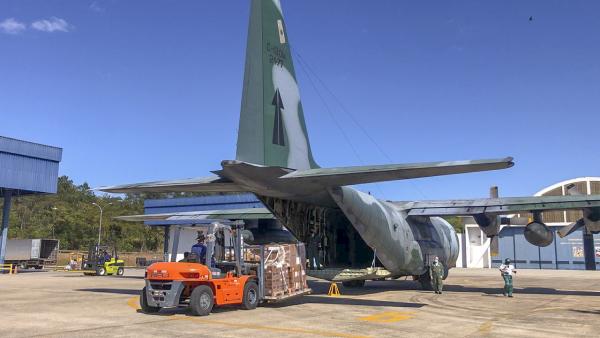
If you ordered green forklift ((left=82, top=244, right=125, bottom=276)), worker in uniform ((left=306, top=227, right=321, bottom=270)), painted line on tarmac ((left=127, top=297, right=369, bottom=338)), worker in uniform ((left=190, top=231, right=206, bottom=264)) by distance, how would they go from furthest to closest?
1. green forklift ((left=82, top=244, right=125, bottom=276))
2. worker in uniform ((left=306, top=227, right=321, bottom=270))
3. worker in uniform ((left=190, top=231, right=206, bottom=264))
4. painted line on tarmac ((left=127, top=297, right=369, bottom=338))

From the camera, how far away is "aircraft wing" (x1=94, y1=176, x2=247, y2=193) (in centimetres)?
1339

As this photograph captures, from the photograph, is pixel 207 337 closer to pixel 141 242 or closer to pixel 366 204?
pixel 366 204

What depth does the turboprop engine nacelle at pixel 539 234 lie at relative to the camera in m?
19.0

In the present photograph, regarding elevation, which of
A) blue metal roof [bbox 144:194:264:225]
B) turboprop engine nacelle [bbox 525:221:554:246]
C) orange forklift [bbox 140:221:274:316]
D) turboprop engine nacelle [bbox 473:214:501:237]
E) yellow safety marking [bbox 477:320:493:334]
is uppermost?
blue metal roof [bbox 144:194:264:225]

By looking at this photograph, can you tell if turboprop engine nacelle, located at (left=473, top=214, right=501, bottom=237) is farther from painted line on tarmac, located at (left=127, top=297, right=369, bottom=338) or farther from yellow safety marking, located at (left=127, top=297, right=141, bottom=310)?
yellow safety marking, located at (left=127, top=297, right=141, bottom=310)

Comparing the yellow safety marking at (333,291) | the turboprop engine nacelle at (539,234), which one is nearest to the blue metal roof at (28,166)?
the yellow safety marking at (333,291)

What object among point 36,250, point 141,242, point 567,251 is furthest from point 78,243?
point 567,251

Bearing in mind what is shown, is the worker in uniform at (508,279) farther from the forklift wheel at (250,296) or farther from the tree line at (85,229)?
the tree line at (85,229)

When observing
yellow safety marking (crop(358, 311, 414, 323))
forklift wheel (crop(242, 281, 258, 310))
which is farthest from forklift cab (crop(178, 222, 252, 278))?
yellow safety marking (crop(358, 311, 414, 323))

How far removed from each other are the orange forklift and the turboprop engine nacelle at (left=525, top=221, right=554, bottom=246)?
11434 millimetres

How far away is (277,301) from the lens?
14125mm

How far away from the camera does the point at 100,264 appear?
3144 cm

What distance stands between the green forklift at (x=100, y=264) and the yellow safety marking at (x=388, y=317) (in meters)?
23.9

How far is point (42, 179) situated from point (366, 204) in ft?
91.6
